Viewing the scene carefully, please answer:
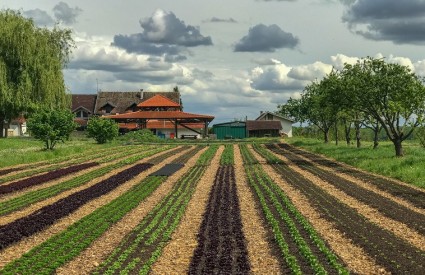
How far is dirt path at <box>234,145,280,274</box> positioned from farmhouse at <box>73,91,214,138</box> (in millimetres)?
65090

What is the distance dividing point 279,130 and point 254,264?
310 feet

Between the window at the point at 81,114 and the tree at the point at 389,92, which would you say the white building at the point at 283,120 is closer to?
the window at the point at 81,114

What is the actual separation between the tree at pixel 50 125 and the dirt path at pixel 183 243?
29082mm

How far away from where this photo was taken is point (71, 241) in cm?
1312

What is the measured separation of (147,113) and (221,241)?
251 ft

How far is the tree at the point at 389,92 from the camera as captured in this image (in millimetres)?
34719

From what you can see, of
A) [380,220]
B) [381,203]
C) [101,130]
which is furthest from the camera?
[101,130]

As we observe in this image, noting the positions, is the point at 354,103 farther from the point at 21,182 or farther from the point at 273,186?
the point at 21,182

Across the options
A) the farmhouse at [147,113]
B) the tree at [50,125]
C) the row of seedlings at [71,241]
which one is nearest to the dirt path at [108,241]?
the row of seedlings at [71,241]

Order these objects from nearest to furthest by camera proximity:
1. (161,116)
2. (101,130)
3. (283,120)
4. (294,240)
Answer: (294,240)
(101,130)
(161,116)
(283,120)

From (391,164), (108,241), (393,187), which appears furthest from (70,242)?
(391,164)

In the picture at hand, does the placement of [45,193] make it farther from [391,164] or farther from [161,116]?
[161,116]

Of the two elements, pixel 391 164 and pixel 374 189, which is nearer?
pixel 374 189

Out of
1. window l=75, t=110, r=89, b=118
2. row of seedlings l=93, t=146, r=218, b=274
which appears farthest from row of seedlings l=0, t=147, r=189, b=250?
window l=75, t=110, r=89, b=118
